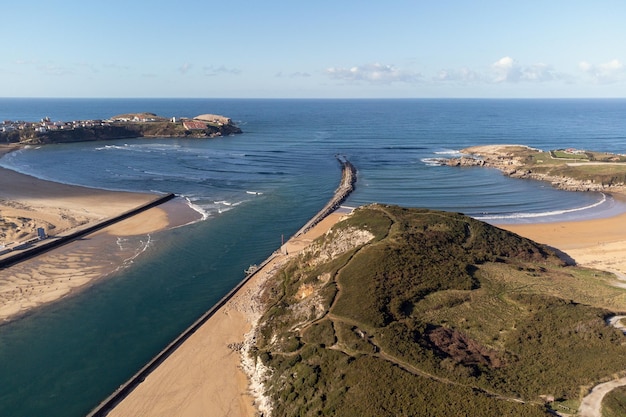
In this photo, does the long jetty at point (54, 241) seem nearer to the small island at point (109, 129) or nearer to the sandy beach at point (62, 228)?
the sandy beach at point (62, 228)

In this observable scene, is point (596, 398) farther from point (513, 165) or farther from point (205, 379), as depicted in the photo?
point (513, 165)

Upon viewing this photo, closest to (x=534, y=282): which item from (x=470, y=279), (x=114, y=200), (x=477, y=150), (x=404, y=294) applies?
(x=470, y=279)

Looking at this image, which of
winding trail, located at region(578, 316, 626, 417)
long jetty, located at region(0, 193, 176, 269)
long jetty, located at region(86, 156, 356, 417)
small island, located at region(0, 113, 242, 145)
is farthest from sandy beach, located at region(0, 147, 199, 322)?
→ small island, located at region(0, 113, 242, 145)

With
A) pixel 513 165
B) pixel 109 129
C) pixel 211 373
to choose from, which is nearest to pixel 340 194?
pixel 211 373

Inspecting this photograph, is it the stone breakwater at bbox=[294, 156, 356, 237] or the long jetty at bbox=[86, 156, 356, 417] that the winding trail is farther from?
the stone breakwater at bbox=[294, 156, 356, 237]

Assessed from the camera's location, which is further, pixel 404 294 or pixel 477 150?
pixel 477 150

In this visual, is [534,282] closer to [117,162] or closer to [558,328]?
[558,328]

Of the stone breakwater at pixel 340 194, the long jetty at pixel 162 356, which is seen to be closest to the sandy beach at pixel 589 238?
the stone breakwater at pixel 340 194
